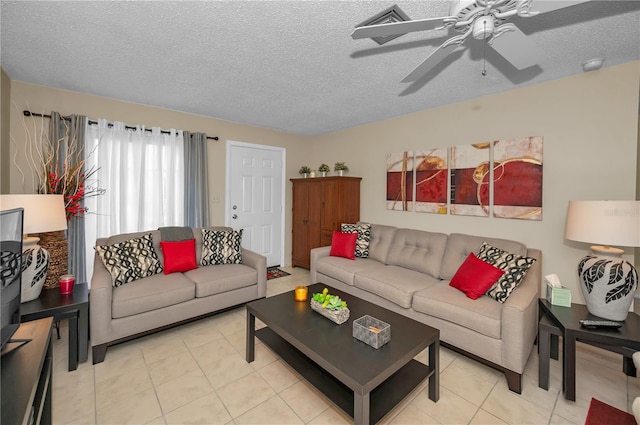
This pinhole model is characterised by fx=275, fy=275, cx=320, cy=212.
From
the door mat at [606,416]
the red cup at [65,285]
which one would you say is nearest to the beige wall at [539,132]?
the door mat at [606,416]

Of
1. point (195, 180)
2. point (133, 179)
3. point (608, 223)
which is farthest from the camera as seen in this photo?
point (195, 180)

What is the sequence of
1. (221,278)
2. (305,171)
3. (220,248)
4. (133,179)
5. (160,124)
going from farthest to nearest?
(305,171) → (160,124) → (133,179) → (220,248) → (221,278)

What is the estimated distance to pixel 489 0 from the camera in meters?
1.17

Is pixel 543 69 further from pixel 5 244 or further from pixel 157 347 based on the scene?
pixel 157 347

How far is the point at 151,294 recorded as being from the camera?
7.91ft

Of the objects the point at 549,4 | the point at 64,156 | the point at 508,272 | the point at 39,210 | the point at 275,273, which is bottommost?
the point at 275,273

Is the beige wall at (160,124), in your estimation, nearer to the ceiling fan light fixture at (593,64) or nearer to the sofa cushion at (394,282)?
the sofa cushion at (394,282)

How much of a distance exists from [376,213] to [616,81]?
8.92 ft

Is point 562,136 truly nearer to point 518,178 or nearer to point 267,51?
point 518,178

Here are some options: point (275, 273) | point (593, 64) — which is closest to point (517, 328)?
point (593, 64)

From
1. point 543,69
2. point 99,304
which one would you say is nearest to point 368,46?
point 543,69

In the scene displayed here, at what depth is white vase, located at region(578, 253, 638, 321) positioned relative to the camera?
1.84 metres

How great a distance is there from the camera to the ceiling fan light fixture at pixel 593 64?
2199 millimetres

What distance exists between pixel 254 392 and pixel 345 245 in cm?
209
